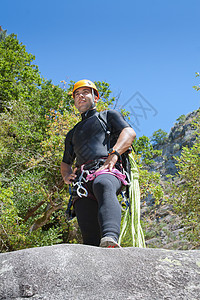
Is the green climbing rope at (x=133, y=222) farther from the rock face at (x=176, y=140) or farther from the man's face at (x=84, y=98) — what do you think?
the rock face at (x=176, y=140)

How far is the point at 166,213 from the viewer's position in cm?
3662

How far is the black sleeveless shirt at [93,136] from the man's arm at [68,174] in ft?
0.43

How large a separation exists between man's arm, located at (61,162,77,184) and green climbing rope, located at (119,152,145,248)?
0.58 meters

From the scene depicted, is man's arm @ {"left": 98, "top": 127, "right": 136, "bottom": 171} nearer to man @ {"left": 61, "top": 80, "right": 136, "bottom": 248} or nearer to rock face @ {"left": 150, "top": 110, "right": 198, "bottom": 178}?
man @ {"left": 61, "top": 80, "right": 136, "bottom": 248}

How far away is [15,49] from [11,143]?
939 cm

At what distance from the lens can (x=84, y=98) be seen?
10.6 feet

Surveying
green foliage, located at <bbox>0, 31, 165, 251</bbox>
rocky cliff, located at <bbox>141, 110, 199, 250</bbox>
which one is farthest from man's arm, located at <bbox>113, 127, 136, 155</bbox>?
rocky cliff, located at <bbox>141, 110, 199, 250</bbox>

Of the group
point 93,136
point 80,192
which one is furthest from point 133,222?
point 93,136

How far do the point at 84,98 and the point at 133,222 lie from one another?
1331 millimetres

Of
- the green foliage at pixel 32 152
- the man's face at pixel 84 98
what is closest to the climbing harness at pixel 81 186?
the man's face at pixel 84 98

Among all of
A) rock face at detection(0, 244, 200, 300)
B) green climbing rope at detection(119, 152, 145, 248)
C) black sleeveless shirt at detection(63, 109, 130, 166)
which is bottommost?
rock face at detection(0, 244, 200, 300)

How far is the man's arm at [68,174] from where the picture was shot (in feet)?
10.2

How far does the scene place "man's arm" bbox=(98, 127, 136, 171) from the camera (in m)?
2.78

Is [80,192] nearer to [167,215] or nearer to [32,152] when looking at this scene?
[32,152]
